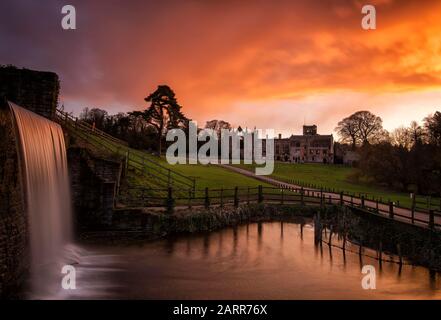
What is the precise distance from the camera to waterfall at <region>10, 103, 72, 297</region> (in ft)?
46.6

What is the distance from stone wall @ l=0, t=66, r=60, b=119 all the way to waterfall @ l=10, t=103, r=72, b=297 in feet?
3.30

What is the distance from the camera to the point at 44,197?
1641cm

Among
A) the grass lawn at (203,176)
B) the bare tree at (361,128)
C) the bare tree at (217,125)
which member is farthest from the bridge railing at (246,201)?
the bare tree at (217,125)

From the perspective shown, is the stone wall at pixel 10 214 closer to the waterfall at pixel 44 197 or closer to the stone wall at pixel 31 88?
the waterfall at pixel 44 197

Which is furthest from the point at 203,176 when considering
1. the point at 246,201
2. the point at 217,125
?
the point at 217,125

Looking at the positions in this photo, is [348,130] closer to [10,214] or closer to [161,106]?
[161,106]

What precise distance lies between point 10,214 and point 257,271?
10.5 meters

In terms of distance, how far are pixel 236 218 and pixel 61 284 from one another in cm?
1681

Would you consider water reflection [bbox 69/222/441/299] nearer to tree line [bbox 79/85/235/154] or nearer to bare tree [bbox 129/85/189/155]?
tree line [bbox 79/85/235/154]

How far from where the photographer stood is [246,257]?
20.2 meters

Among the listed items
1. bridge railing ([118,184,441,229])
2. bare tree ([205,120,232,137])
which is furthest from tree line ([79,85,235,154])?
bare tree ([205,120,232,137])

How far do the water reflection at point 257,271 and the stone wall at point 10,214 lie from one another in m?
3.66

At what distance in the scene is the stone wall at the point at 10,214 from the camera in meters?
11.8
